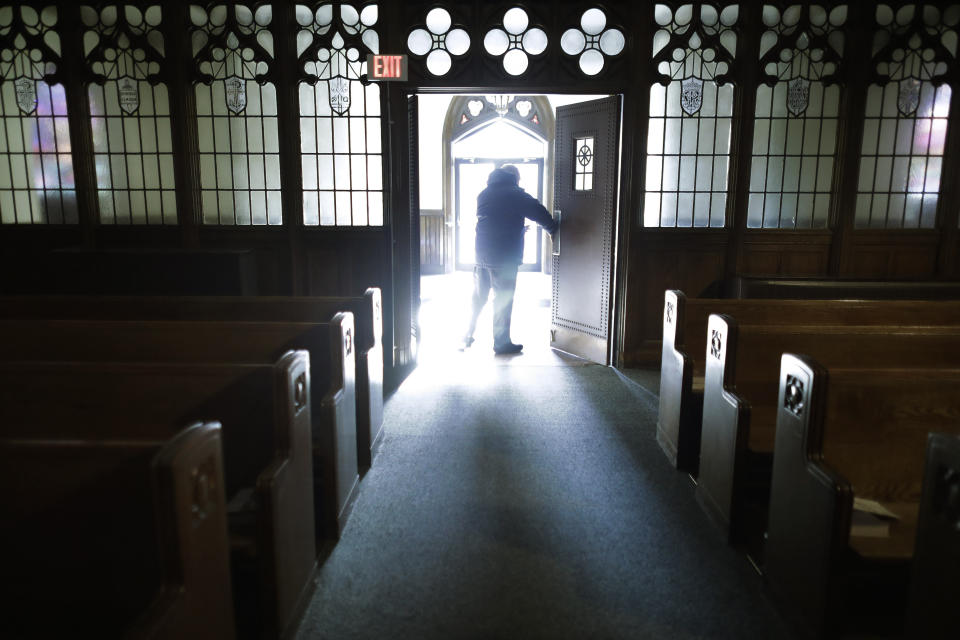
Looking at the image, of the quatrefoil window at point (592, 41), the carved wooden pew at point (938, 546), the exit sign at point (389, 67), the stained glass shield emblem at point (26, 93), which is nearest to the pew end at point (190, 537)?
the carved wooden pew at point (938, 546)

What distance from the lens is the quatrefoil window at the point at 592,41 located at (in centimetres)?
495

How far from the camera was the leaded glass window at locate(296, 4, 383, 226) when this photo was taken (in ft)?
16.4

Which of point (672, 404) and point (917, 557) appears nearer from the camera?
point (917, 557)

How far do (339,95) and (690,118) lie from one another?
8.77 feet

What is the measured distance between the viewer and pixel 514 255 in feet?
18.2

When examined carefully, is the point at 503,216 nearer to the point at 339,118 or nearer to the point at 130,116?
the point at 339,118

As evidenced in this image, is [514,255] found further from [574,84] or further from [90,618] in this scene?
[90,618]

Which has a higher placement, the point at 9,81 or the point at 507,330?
the point at 9,81

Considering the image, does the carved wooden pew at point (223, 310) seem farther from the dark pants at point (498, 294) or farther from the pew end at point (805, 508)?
the dark pants at point (498, 294)

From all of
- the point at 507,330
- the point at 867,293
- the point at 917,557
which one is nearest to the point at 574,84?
the point at 507,330

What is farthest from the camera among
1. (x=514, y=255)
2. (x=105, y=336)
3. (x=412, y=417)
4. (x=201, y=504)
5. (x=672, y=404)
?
(x=514, y=255)

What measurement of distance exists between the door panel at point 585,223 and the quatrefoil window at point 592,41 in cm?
30

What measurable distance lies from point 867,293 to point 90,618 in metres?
4.93

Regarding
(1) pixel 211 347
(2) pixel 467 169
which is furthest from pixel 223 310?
(2) pixel 467 169
